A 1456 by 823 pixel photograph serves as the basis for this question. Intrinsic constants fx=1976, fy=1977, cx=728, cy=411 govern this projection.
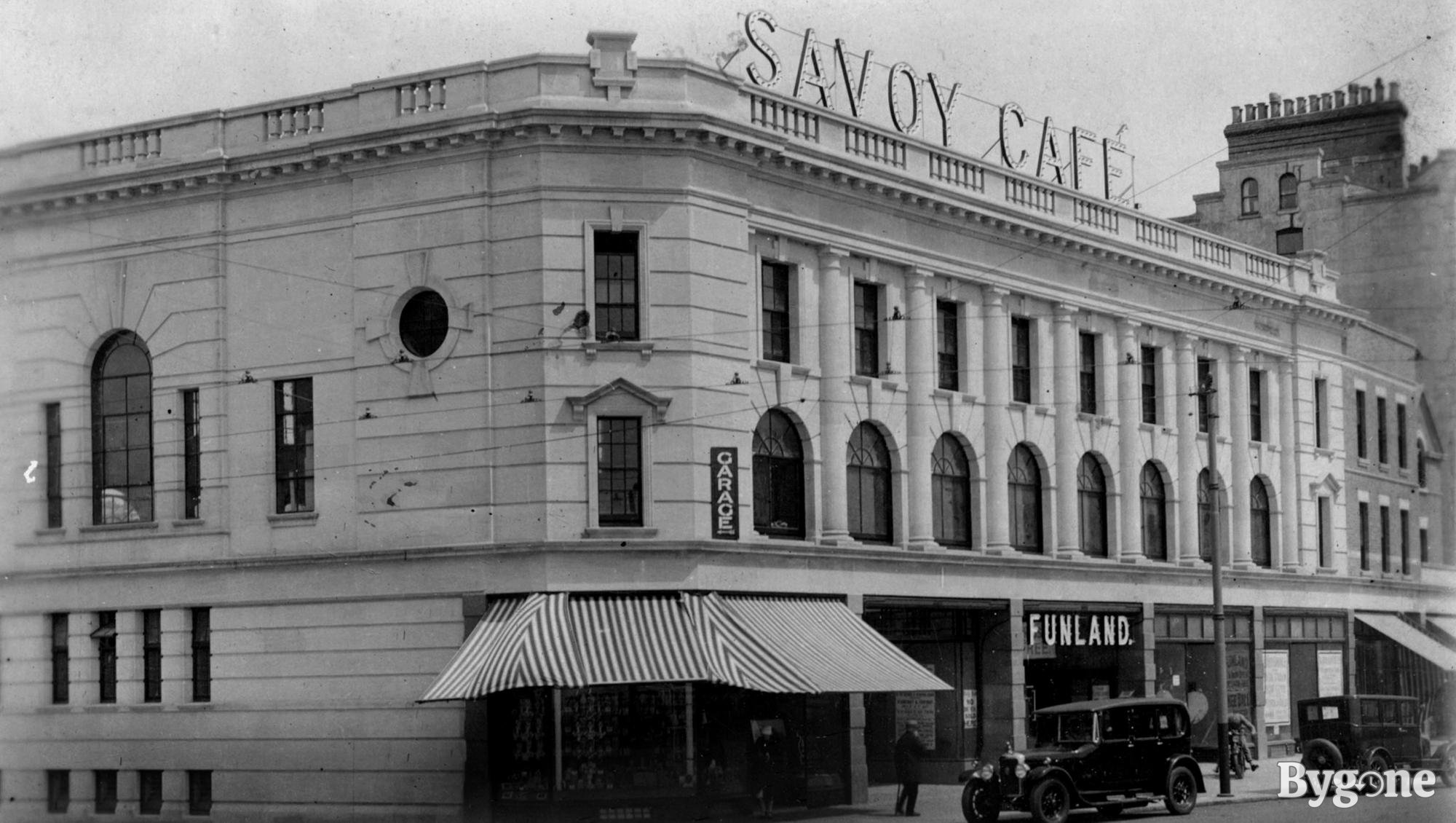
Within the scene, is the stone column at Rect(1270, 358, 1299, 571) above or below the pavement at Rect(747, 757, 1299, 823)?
above

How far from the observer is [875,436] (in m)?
43.0

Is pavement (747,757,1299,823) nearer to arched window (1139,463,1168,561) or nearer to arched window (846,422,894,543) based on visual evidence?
arched window (846,422,894,543)

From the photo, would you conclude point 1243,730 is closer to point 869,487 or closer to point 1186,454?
point 1186,454

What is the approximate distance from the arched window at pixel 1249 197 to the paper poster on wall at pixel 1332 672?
16.1 meters

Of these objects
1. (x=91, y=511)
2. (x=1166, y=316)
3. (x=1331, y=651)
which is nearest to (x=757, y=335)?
(x=91, y=511)

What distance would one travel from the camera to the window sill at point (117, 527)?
3969cm

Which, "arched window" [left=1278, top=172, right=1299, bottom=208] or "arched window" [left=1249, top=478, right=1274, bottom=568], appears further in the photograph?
"arched window" [left=1278, top=172, right=1299, bottom=208]

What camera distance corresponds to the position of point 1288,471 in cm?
5847

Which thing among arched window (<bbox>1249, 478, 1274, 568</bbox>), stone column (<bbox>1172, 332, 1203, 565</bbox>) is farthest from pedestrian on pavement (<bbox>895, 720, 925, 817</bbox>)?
arched window (<bbox>1249, 478, 1274, 568</bbox>)

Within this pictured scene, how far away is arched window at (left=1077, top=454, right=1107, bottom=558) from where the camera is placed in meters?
49.6

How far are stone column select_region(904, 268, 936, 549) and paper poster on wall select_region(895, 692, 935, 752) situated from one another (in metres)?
3.78

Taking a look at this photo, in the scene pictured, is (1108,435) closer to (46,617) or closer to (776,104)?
(776,104)

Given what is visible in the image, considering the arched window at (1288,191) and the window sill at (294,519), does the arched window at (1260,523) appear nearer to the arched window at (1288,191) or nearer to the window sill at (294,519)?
the arched window at (1288,191)

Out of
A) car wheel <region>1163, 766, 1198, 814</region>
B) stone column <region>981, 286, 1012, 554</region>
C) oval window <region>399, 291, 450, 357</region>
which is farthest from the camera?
stone column <region>981, 286, 1012, 554</region>
